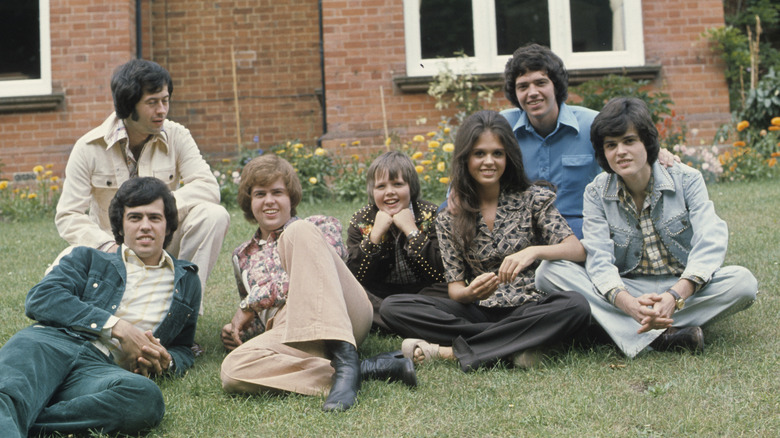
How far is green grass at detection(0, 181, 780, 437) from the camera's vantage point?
8.34ft

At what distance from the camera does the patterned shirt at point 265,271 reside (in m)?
3.47

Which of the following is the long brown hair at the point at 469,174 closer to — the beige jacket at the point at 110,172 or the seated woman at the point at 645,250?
the seated woman at the point at 645,250

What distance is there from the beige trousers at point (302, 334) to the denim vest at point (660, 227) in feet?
3.73

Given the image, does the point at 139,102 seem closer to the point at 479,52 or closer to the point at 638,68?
the point at 479,52

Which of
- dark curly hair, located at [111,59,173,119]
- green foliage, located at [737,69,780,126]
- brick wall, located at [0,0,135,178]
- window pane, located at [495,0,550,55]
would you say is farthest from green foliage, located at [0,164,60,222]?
green foliage, located at [737,69,780,126]

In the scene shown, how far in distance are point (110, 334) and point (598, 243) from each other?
6.65 ft

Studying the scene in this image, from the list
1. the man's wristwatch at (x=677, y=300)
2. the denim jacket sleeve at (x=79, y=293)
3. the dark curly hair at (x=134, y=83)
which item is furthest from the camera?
the dark curly hair at (x=134, y=83)

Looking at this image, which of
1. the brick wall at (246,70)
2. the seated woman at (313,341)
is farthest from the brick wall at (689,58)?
the seated woman at (313,341)

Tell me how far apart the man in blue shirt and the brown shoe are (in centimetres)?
78

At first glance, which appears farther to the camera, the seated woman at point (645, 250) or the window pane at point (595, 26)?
the window pane at point (595, 26)

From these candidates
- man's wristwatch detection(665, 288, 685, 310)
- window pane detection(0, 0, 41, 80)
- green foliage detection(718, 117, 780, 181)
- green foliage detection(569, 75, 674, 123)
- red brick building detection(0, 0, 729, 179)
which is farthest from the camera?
window pane detection(0, 0, 41, 80)

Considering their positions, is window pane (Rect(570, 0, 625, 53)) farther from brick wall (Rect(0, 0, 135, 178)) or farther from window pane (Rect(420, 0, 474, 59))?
brick wall (Rect(0, 0, 135, 178))

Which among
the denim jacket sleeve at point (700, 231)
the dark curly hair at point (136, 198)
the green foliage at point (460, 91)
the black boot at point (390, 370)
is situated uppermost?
the green foliage at point (460, 91)

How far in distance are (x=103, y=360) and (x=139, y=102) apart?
55.4 inches
